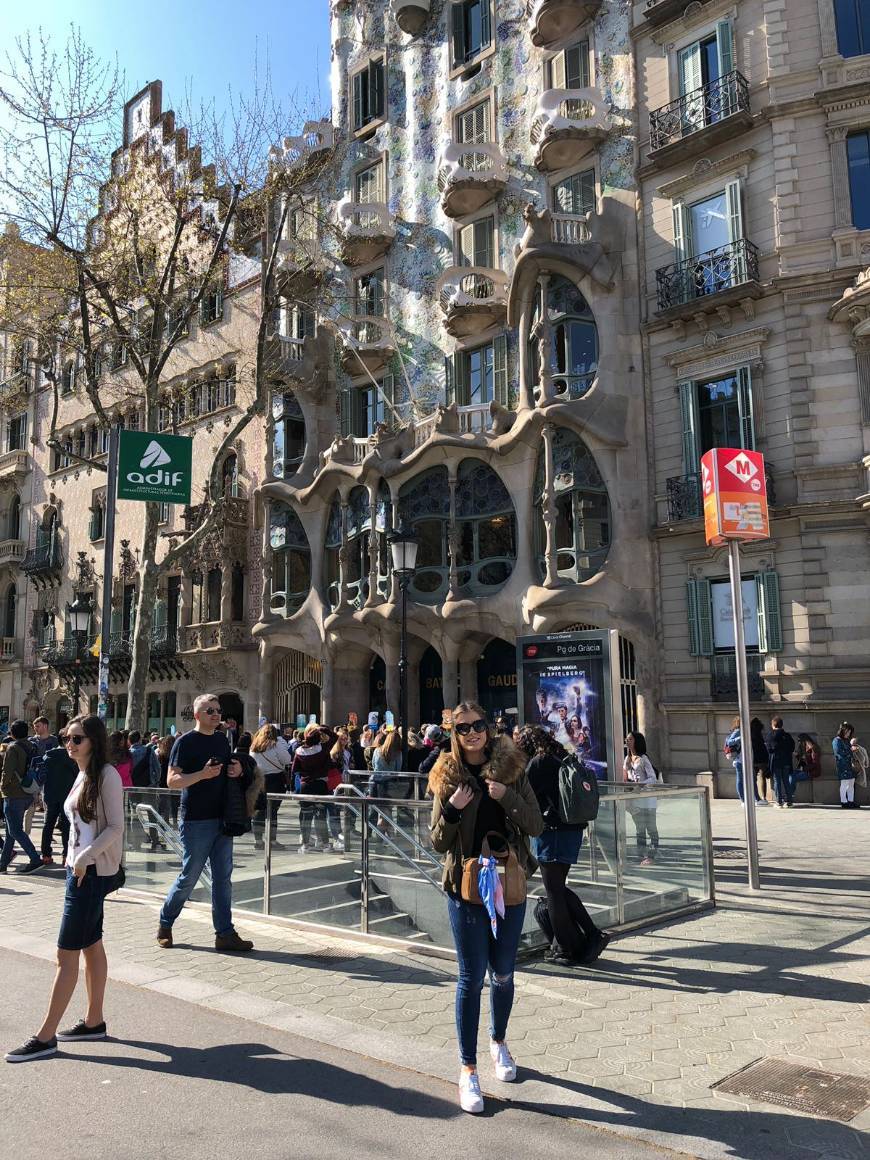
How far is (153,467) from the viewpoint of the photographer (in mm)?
15727

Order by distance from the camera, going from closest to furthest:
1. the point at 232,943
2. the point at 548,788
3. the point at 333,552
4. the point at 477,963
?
the point at 477,963
the point at 548,788
the point at 232,943
the point at 333,552

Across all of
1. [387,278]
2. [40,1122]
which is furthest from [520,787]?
[387,278]

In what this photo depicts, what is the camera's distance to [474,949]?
15.7 feet

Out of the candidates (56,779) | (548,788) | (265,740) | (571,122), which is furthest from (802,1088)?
(571,122)

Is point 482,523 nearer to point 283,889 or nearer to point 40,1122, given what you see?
point 283,889

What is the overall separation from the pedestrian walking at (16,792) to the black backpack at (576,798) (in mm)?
8033

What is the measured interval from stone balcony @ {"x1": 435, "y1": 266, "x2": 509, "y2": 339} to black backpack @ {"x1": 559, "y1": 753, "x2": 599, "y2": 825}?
20629 mm

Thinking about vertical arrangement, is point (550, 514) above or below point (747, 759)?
above

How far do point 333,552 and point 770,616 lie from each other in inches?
534

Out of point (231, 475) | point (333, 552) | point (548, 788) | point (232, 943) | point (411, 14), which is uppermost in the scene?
point (411, 14)

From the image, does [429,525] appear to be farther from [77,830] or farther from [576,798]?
[77,830]

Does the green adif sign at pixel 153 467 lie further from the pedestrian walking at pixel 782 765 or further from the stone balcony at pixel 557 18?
the stone balcony at pixel 557 18

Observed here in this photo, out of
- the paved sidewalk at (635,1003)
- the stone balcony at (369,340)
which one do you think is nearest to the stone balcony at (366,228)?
the stone balcony at (369,340)

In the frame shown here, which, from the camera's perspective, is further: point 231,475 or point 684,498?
point 231,475
